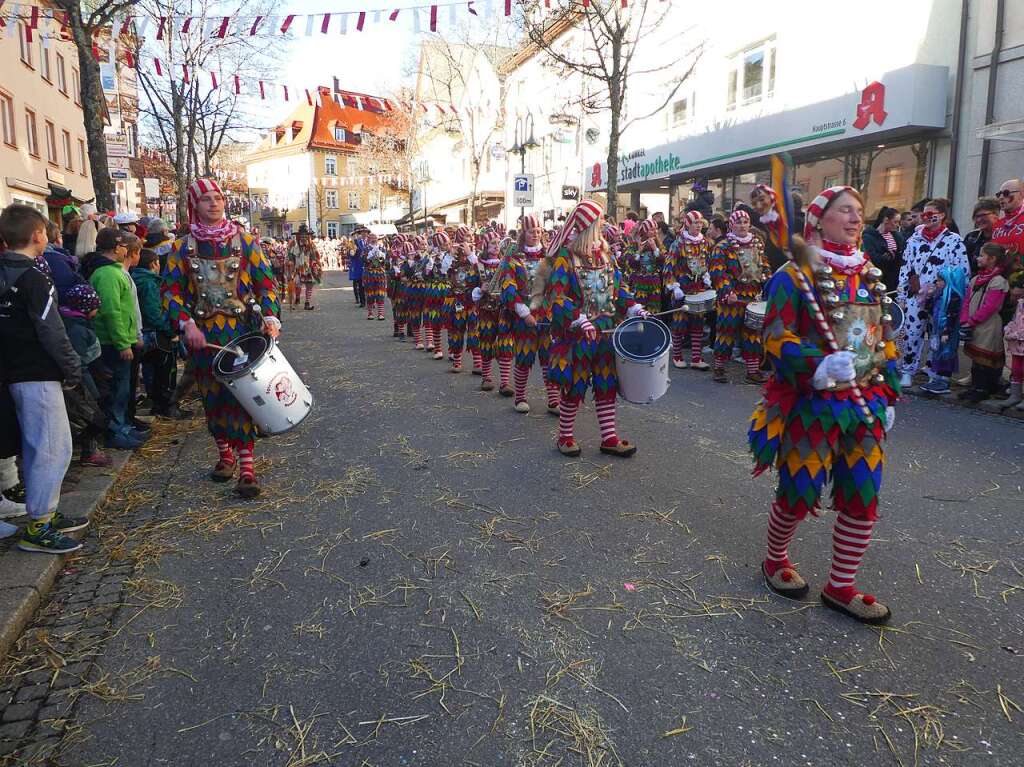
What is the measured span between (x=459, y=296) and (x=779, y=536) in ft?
24.7

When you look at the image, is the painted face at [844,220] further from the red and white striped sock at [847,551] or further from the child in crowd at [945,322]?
the child in crowd at [945,322]

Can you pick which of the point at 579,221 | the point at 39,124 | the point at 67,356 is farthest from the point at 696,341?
the point at 39,124

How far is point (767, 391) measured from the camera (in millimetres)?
3480

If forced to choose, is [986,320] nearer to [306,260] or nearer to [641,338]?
[641,338]

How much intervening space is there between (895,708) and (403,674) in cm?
190

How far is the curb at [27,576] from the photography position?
3285 millimetres

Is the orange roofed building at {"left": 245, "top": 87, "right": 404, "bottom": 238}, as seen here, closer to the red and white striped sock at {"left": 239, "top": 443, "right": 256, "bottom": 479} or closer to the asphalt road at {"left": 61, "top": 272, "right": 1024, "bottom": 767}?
the red and white striped sock at {"left": 239, "top": 443, "right": 256, "bottom": 479}

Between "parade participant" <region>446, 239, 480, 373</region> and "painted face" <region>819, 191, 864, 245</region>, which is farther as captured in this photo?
"parade participant" <region>446, 239, 480, 373</region>

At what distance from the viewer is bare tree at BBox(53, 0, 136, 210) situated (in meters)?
11.2

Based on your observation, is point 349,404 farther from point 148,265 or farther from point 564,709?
point 564,709

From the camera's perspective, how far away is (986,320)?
729cm

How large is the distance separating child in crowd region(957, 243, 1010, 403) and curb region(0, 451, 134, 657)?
26.4 feet

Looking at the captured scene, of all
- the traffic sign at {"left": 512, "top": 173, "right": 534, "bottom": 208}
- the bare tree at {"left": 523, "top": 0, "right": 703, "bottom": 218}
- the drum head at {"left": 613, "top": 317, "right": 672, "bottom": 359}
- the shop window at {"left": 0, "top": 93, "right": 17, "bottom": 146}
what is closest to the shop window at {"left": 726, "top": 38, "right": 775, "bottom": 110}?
the bare tree at {"left": 523, "top": 0, "right": 703, "bottom": 218}

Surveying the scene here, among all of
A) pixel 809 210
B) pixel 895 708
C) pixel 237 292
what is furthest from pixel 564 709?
pixel 237 292
